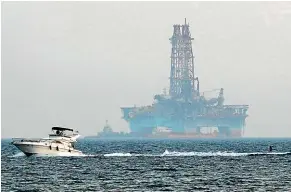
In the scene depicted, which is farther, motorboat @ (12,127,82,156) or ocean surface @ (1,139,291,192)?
motorboat @ (12,127,82,156)

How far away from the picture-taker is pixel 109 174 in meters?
85.9

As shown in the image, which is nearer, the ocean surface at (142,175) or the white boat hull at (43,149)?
the ocean surface at (142,175)

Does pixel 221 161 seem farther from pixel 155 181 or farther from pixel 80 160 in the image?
pixel 155 181

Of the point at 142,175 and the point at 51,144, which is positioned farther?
the point at 51,144

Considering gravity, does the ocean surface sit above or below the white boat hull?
below

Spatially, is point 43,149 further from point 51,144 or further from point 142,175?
point 142,175

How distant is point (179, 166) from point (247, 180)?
22527mm

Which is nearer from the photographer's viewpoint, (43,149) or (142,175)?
(142,175)

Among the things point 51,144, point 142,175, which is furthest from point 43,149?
point 142,175

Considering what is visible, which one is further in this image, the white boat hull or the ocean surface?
the white boat hull

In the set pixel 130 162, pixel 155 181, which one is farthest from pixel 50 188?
pixel 130 162

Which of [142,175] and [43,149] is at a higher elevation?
[43,149]

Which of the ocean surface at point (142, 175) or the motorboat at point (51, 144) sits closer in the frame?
the ocean surface at point (142, 175)

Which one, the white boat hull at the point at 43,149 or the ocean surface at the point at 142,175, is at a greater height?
the white boat hull at the point at 43,149
